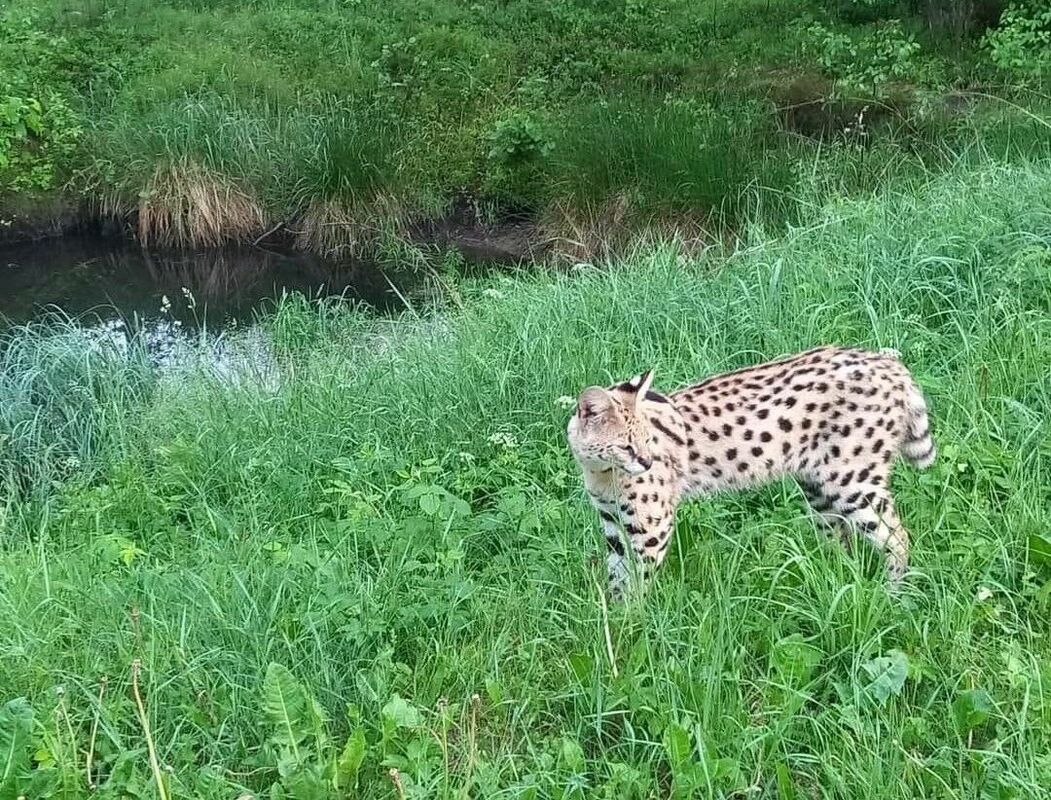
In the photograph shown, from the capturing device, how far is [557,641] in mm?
3443

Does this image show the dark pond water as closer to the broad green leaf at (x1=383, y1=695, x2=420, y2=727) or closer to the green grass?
the green grass

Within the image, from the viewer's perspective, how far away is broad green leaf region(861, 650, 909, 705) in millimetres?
2994

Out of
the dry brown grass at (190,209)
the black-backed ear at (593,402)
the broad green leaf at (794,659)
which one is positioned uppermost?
the black-backed ear at (593,402)

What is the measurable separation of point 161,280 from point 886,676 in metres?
9.91

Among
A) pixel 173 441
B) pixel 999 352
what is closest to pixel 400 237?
pixel 173 441

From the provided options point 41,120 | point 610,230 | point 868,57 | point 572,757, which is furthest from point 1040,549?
point 41,120

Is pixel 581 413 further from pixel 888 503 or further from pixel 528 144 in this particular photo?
pixel 528 144

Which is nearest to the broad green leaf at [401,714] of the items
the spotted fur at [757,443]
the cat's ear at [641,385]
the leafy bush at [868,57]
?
the spotted fur at [757,443]

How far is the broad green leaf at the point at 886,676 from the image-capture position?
2.99 metres

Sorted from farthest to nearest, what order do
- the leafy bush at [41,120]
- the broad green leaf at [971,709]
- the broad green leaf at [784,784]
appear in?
the leafy bush at [41,120]
the broad green leaf at [971,709]
the broad green leaf at [784,784]

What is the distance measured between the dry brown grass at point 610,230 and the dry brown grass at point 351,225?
1787 mm

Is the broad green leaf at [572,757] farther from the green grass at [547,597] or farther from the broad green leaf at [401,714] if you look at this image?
the broad green leaf at [401,714]

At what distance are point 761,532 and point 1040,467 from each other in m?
1.05

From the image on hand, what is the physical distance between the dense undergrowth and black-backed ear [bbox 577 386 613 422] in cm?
558
